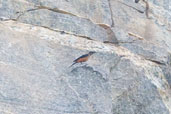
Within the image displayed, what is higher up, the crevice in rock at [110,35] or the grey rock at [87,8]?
the grey rock at [87,8]

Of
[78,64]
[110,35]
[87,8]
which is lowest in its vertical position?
[110,35]

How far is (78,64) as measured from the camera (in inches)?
376

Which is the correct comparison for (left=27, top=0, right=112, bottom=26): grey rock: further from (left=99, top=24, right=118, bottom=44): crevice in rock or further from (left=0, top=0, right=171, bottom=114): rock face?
(left=99, top=24, right=118, bottom=44): crevice in rock

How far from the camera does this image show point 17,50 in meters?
9.19

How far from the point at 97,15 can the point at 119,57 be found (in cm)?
181

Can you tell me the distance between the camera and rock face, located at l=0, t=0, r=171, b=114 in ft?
28.5

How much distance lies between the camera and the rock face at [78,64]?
8695 millimetres

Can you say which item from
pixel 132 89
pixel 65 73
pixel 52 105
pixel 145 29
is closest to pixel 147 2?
pixel 145 29

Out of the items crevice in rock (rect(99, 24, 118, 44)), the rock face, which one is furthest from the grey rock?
crevice in rock (rect(99, 24, 118, 44))

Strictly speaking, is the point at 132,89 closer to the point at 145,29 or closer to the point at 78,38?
the point at 78,38

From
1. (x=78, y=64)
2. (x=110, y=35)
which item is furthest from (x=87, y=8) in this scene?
(x=78, y=64)

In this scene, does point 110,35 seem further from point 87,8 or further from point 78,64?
point 78,64

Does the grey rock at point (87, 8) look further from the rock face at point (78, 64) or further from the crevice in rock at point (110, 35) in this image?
the crevice in rock at point (110, 35)

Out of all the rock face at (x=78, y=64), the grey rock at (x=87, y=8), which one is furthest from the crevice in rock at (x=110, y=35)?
the grey rock at (x=87, y=8)
